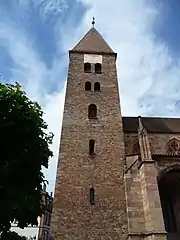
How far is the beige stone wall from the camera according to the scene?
1489 cm

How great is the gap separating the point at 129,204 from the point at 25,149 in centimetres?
709

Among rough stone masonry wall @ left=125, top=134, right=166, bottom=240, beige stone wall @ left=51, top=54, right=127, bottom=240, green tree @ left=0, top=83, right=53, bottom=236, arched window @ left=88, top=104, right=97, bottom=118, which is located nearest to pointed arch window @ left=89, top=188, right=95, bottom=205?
beige stone wall @ left=51, top=54, right=127, bottom=240

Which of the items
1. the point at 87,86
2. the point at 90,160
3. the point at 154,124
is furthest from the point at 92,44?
the point at 90,160

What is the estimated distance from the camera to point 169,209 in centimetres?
1744

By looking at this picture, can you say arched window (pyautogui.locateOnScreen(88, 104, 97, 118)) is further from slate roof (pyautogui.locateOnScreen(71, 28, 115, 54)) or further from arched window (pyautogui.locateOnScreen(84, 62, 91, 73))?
slate roof (pyautogui.locateOnScreen(71, 28, 115, 54))

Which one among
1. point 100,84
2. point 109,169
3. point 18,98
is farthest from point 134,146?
point 18,98

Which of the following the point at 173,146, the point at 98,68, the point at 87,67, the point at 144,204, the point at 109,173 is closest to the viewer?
the point at 144,204

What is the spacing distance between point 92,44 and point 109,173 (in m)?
17.3

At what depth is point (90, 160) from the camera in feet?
58.2

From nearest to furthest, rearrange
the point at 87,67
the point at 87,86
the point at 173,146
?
the point at 173,146, the point at 87,86, the point at 87,67

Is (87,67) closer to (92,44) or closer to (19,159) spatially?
(92,44)

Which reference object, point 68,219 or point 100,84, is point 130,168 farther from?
point 100,84

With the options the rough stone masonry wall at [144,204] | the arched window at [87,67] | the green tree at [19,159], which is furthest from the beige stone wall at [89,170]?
the green tree at [19,159]

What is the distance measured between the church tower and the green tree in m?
3.62
